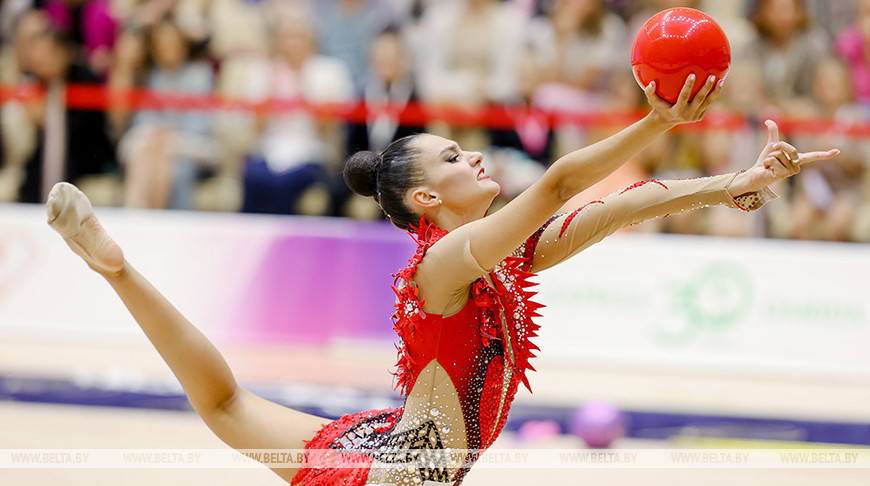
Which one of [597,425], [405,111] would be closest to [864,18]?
[405,111]

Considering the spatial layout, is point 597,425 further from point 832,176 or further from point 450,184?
point 832,176

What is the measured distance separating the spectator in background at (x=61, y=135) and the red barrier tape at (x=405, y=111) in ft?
0.25

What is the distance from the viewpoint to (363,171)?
2.84 meters

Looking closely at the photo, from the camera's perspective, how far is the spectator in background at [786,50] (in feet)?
21.3

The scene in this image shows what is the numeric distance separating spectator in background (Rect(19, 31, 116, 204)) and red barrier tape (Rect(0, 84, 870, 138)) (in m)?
0.08

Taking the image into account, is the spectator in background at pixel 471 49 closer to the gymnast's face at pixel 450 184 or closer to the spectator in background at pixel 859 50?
the spectator in background at pixel 859 50

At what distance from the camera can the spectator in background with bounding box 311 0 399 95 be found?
679cm

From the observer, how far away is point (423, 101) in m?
6.43

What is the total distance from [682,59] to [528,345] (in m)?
0.94

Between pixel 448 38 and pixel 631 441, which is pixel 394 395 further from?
pixel 448 38

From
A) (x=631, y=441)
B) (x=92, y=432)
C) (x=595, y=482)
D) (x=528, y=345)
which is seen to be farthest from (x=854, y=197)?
(x=92, y=432)

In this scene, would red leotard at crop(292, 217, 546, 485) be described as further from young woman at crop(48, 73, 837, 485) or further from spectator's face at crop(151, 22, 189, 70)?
spectator's face at crop(151, 22, 189, 70)

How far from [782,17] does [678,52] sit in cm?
497

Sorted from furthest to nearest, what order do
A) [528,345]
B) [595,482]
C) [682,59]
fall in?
[595,482], [528,345], [682,59]
